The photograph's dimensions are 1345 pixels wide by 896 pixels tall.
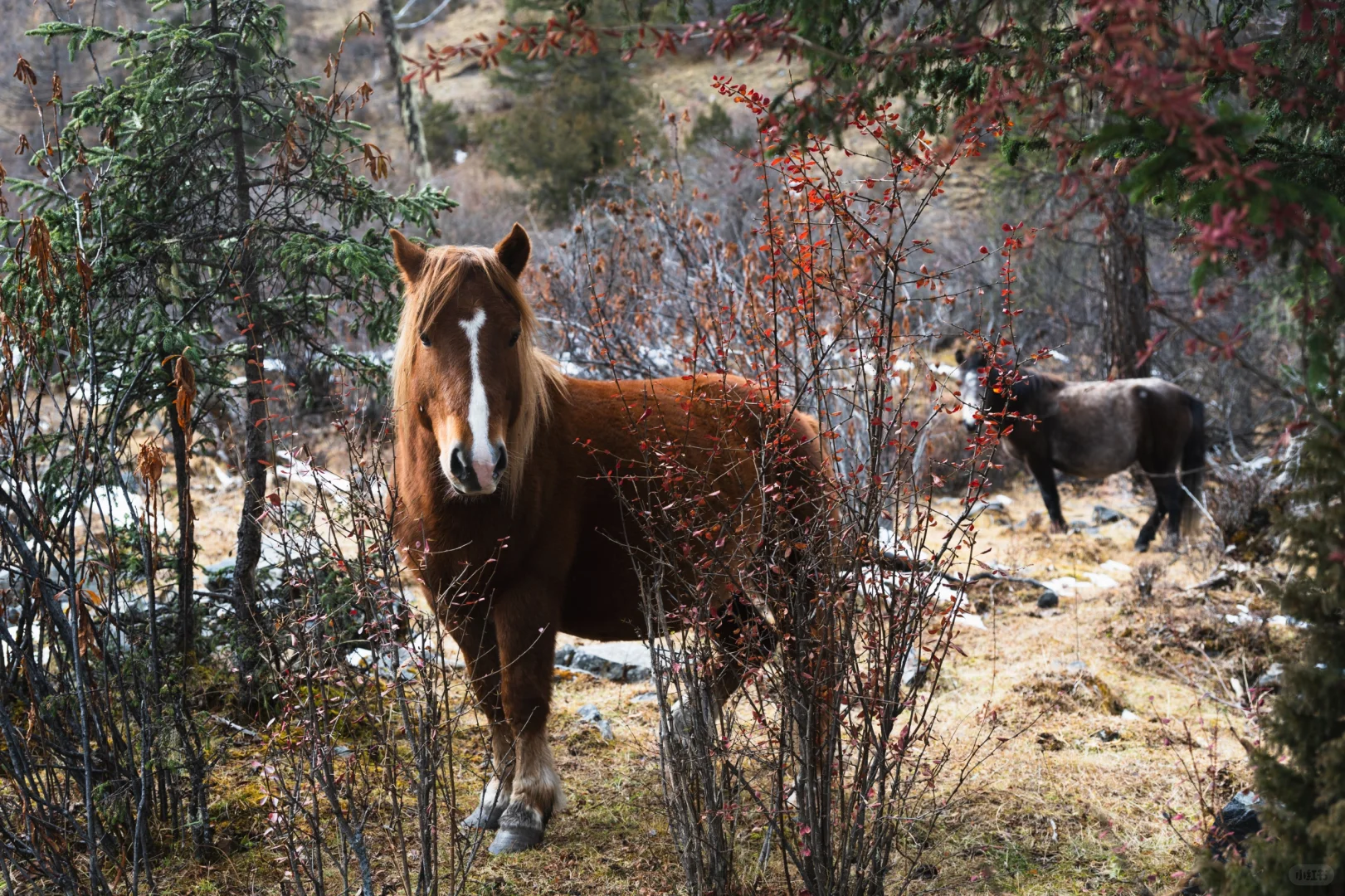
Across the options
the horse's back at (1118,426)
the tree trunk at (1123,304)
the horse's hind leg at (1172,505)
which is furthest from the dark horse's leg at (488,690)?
the tree trunk at (1123,304)

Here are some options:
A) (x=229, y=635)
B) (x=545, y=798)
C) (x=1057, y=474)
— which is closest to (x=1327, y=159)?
(x=545, y=798)

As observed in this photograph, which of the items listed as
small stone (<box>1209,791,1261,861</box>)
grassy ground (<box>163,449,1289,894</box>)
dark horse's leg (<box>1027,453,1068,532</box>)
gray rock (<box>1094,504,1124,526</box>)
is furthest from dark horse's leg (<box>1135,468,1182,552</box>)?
small stone (<box>1209,791,1261,861</box>)

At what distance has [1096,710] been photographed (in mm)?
5055

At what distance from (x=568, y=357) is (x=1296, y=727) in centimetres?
703

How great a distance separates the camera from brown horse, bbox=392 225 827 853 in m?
3.29

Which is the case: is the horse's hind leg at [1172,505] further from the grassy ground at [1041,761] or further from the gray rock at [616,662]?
the gray rock at [616,662]

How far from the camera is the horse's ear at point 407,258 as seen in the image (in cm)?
354

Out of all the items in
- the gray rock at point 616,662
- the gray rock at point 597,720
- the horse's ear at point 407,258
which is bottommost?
the gray rock at point 616,662

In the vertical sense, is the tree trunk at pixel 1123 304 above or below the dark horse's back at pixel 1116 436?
above

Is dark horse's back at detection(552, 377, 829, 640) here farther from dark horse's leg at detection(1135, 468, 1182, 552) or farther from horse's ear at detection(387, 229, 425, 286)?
dark horse's leg at detection(1135, 468, 1182, 552)

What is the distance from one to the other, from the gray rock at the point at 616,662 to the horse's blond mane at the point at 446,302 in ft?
7.89

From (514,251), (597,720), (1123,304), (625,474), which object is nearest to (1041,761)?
(597,720)

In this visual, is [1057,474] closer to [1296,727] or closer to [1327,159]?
[1327,159]

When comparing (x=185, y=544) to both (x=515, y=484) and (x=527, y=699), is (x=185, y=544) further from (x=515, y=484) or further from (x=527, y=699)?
(x=527, y=699)
